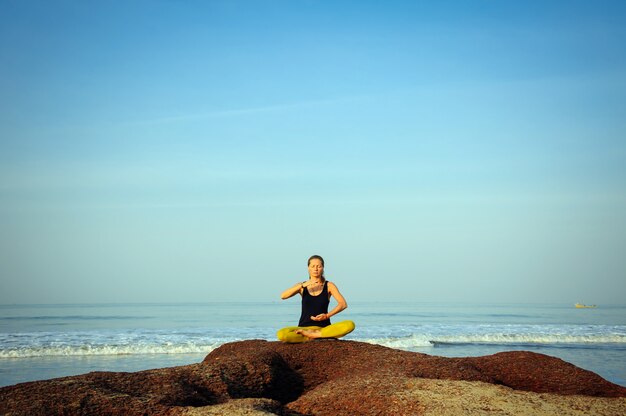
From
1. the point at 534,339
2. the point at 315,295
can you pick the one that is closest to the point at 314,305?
the point at 315,295

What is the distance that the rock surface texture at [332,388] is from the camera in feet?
18.8

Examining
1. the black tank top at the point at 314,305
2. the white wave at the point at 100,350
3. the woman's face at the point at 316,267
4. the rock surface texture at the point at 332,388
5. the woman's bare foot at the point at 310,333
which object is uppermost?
the woman's face at the point at 316,267

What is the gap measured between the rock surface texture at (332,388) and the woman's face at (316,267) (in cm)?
135

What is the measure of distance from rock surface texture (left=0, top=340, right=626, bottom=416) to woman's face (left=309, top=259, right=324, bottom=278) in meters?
1.35

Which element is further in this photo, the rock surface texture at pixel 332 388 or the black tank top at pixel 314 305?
the black tank top at pixel 314 305

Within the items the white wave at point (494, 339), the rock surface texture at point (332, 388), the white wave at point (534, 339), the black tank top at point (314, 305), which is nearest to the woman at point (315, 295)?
the black tank top at point (314, 305)

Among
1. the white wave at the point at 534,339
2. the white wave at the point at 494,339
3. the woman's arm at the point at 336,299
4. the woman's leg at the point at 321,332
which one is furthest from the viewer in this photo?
the white wave at the point at 534,339

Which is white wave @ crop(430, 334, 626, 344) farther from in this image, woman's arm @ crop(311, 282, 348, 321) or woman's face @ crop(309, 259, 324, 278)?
woman's face @ crop(309, 259, 324, 278)

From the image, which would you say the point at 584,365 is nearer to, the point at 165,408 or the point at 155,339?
the point at 165,408

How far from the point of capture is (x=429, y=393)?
6.17 m

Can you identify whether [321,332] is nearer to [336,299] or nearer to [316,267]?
[336,299]

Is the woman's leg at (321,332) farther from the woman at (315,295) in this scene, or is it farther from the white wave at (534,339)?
the white wave at (534,339)

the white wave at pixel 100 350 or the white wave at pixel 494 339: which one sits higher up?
the white wave at pixel 100 350

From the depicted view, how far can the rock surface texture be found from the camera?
5719 mm
